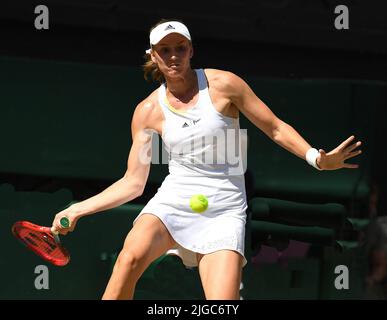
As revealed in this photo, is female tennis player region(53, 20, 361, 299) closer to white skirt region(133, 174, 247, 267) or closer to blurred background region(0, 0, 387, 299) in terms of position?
white skirt region(133, 174, 247, 267)

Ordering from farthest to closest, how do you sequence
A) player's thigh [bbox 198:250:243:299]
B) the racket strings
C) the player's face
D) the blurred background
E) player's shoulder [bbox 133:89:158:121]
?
the blurred background → the racket strings → player's shoulder [bbox 133:89:158:121] → the player's face → player's thigh [bbox 198:250:243:299]

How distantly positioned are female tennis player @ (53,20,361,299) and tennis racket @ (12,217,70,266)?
13 cm

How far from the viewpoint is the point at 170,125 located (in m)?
4.09

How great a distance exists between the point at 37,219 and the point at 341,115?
1.86m

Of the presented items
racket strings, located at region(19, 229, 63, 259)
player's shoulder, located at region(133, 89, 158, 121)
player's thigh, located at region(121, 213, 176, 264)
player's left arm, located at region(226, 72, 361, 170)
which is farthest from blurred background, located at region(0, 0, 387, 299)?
player's thigh, located at region(121, 213, 176, 264)

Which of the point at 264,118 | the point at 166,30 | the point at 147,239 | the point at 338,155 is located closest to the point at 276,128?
the point at 264,118

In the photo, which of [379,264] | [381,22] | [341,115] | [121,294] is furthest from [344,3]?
[121,294]

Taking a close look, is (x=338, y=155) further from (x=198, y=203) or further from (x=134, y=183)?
(x=134, y=183)

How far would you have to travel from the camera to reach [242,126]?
223 inches

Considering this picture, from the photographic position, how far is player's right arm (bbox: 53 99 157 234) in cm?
413

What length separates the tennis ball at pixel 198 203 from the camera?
4.01 m

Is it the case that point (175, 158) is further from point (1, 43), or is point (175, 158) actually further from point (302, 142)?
point (1, 43)

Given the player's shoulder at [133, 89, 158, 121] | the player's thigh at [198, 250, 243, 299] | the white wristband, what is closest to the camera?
the player's thigh at [198, 250, 243, 299]

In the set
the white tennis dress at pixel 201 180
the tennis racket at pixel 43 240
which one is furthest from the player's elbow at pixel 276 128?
the tennis racket at pixel 43 240
